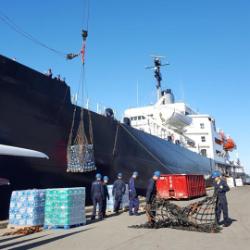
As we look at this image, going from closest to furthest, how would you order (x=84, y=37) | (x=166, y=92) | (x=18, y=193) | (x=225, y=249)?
(x=225, y=249), (x=18, y=193), (x=84, y=37), (x=166, y=92)

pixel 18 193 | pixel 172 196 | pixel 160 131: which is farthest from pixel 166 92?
pixel 18 193

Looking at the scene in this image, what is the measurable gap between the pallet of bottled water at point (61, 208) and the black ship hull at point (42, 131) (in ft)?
5.22

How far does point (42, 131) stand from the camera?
11.0 metres

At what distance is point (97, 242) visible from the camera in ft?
20.2

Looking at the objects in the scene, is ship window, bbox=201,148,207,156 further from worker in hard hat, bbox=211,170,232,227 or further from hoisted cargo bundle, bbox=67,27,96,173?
worker in hard hat, bbox=211,170,232,227

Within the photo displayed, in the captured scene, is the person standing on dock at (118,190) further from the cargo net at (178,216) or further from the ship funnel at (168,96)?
the ship funnel at (168,96)

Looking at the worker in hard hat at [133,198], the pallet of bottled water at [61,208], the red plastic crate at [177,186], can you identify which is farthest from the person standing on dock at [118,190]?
the red plastic crate at [177,186]

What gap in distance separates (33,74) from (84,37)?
2.86 m

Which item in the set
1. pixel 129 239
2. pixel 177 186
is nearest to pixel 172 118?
pixel 177 186

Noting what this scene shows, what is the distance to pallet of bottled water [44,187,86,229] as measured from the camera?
322 inches

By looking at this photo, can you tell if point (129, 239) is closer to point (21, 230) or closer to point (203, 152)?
point (21, 230)

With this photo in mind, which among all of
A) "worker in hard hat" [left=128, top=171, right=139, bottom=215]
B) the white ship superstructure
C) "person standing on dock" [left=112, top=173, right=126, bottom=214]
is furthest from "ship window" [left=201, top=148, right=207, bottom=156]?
"worker in hard hat" [left=128, top=171, right=139, bottom=215]

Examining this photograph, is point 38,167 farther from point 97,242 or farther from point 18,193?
point 97,242

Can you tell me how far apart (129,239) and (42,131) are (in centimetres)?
580
